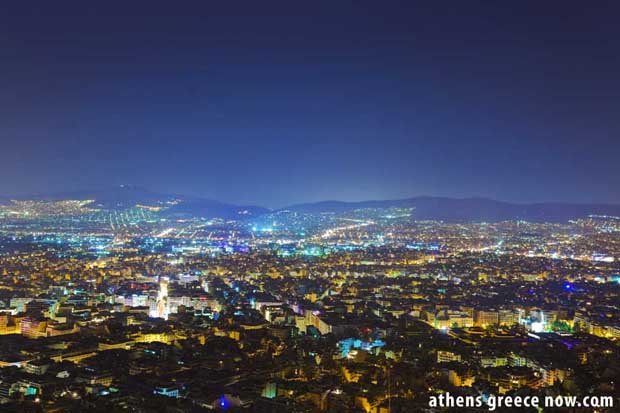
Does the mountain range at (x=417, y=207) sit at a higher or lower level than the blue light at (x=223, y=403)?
higher

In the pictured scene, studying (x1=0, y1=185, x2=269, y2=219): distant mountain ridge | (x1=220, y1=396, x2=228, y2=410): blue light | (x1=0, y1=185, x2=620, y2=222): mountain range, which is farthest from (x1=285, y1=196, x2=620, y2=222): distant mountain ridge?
(x1=220, y1=396, x2=228, y2=410): blue light

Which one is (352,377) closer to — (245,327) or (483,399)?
(483,399)

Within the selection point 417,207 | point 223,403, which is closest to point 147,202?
point 417,207

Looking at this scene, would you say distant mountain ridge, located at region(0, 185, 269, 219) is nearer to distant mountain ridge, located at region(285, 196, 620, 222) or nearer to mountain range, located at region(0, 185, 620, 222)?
mountain range, located at region(0, 185, 620, 222)

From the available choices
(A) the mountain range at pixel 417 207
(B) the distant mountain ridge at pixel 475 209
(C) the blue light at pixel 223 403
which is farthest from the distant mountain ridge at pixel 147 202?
(C) the blue light at pixel 223 403

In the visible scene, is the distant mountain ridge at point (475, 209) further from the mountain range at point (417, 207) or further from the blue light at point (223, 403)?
the blue light at point (223, 403)

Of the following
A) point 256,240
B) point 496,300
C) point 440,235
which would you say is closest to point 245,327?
point 496,300

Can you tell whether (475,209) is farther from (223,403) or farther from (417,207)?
(223,403)
